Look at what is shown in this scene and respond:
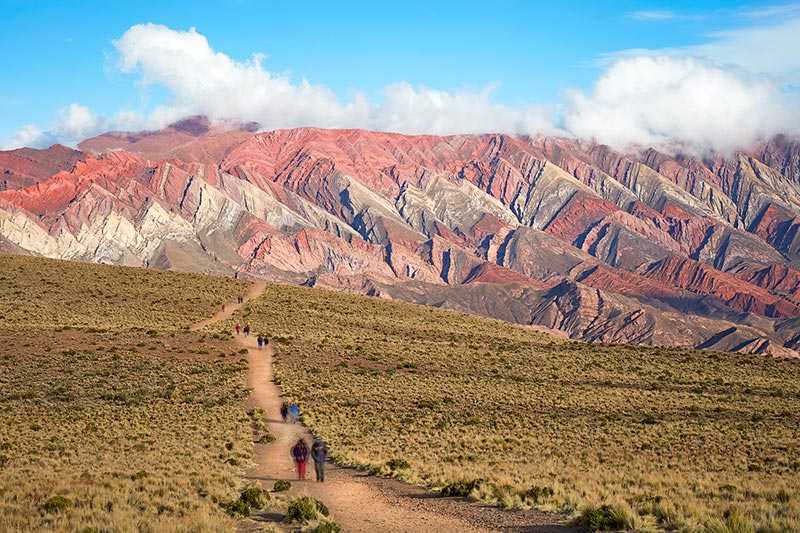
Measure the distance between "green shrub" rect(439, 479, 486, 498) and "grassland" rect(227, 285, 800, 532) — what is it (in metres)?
0.11

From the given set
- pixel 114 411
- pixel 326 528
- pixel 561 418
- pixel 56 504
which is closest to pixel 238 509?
pixel 326 528

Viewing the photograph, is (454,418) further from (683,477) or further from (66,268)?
(66,268)

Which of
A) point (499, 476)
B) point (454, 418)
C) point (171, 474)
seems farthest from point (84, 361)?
point (499, 476)

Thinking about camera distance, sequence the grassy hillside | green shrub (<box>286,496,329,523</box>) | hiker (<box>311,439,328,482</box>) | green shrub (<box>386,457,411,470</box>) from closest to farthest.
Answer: green shrub (<box>286,496,329,523</box>) < hiker (<box>311,439,328,482</box>) < green shrub (<box>386,457,411,470</box>) < the grassy hillside

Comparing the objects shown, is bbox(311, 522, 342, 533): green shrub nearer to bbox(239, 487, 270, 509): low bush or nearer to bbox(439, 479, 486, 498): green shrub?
bbox(239, 487, 270, 509): low bush

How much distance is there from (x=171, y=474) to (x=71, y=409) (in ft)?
60.4

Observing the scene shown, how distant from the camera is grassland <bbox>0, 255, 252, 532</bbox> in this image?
2120cm

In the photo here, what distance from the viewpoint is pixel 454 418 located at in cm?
4212

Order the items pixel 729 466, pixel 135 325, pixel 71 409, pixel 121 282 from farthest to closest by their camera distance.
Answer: pixel 121 282 < pixel 135 325 < pixel 71 409 < pixel 729 466

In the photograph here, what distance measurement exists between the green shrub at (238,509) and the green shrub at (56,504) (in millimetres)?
4171

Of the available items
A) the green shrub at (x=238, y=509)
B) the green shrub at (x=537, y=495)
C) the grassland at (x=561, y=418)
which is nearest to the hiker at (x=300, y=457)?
the grassland at (x=561, y=418)

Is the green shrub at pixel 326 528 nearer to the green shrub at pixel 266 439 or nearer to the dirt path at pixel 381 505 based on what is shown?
the dirt path at pixel 381 505

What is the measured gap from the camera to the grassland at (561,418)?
2345 cm

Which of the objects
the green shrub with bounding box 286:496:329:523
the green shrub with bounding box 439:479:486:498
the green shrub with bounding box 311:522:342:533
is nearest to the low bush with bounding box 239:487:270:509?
the green shrub with bounding box 286:496:329:523
